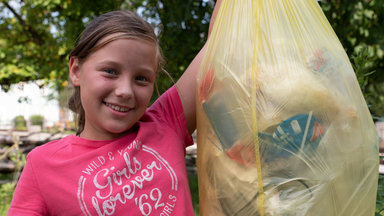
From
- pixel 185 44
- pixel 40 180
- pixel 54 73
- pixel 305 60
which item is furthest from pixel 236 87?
pixel 54 73

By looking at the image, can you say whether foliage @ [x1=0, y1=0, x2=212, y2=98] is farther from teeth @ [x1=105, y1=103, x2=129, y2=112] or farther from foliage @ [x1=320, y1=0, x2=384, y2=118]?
foliage @ [x1=320, y1=0, x2=384, y2=118]

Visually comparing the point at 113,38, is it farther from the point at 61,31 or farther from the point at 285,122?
the point at 61,31

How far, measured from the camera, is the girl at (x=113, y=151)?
1088 mm

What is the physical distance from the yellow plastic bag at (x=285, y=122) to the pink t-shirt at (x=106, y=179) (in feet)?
0.41

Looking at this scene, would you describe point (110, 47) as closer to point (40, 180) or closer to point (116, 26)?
point (116, 26)

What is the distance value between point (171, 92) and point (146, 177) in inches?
13.4

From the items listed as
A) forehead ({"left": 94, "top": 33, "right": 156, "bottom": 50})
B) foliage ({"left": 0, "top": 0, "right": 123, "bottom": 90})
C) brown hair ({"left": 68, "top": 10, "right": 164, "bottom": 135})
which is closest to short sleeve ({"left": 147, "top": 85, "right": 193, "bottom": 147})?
brown hair ({"left": 68, "top": 10, "right": 164, "bottom": 135})

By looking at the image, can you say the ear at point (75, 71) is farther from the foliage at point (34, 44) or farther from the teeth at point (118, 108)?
the foliage at point (34, 44)

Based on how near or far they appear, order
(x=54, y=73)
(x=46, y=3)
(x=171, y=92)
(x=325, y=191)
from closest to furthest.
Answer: (x=325, y=191) < (x=171, y=92) < (x=46, y=3) < (x=54, y=73)

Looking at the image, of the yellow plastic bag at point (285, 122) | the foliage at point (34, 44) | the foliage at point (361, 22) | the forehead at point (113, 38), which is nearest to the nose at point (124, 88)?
the forehead at point (113, 38)

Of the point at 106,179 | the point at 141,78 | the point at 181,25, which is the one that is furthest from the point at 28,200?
the point at 181,25

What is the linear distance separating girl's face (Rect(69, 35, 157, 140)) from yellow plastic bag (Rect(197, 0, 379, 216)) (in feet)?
Answer: 0.67

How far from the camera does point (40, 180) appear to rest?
110 centimetres

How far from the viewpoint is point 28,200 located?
1.09m
